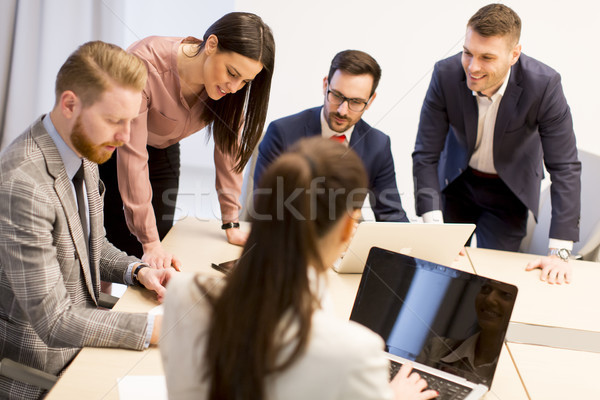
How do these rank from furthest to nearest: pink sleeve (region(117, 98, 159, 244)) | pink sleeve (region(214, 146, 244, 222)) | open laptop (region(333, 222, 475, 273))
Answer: pink sleeve (region(214, 146, 244, 222)) < pink sleeve (region(117, 98, 159, 244)) < open laptop (region(333, 222, 475, 273))

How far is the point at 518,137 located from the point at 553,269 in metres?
0.62

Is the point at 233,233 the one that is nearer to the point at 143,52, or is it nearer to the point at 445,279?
the point at 143,52

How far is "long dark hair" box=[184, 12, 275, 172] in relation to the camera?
171cm

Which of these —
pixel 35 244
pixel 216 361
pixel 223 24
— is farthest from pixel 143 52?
pixel 216 361

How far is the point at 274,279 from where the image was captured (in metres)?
0.74

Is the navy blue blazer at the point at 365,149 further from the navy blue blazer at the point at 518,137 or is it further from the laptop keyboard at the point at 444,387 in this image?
the laptop keyboard at the point at 444,387

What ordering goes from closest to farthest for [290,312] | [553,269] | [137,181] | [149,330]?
[290,312], [149,330], [137,181], [553,269]

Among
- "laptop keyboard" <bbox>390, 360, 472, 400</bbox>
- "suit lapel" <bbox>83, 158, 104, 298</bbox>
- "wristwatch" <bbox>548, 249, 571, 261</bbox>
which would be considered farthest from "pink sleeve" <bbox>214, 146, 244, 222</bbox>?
"wristwatch" <bbox>548, 249, 571, 261</bbox>

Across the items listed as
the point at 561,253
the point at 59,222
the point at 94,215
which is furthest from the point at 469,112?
the point at 59,222

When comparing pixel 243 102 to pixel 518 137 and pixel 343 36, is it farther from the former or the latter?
pixel 343 36

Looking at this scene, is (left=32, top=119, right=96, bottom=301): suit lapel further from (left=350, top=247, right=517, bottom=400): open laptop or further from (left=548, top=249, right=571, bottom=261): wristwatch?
(left=548, top=249, right=571, bottom=261): wristwatch

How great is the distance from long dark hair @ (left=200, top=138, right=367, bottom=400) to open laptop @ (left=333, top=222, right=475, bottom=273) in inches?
34.0

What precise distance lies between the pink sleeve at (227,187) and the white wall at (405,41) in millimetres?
1872

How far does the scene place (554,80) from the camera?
2.13 m
